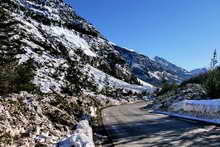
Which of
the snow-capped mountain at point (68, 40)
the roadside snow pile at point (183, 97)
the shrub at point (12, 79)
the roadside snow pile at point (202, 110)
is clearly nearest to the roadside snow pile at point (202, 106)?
the roadside snow pile at point (202, 110)

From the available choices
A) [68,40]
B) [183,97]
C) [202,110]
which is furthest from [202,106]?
[68,40]

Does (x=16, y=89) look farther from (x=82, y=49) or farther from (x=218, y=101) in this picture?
(x=82, y=49)

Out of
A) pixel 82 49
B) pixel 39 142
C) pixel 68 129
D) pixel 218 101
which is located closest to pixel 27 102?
pixel 68 129

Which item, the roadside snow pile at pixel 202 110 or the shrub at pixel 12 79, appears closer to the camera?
the shrub at pixel 12 79

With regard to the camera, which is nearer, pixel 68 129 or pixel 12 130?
pixel 12 130

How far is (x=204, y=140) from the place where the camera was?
11227mm

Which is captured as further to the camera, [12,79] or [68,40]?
[68,40]

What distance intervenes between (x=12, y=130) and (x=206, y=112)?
14.6 metres

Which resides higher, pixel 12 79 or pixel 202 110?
pixel 12 79

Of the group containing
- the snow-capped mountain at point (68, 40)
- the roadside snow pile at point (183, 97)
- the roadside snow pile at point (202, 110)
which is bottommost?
the roadside snow pile at point (202, 110)

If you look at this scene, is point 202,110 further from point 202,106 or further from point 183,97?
point 183,97

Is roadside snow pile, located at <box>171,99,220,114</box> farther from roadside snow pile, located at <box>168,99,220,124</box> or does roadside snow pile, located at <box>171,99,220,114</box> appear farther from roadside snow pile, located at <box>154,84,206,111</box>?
roadside snow pile, located at <box>154,84,206,111</box>

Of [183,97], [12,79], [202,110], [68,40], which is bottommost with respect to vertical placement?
[202,110]

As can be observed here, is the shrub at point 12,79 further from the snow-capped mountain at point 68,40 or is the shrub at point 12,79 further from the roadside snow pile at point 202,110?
the snow-capped mountain at point 68,40
